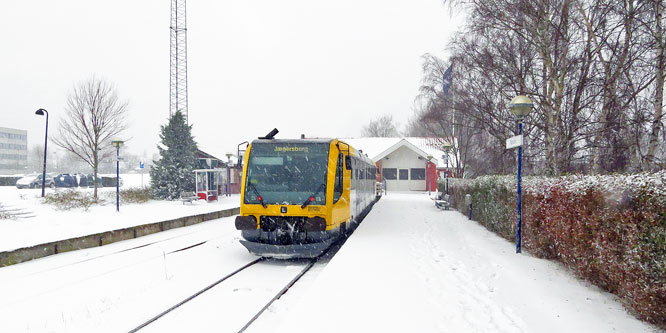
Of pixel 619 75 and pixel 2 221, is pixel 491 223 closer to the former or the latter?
pixel 619 75

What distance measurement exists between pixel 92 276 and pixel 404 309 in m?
6.44

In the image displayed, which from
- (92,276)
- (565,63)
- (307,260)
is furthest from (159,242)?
(565,63)

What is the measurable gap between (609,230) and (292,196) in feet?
19.3

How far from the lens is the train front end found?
8.78 m

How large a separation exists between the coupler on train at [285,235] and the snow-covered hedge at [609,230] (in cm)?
426

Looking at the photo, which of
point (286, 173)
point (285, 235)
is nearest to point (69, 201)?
point (286, 173)

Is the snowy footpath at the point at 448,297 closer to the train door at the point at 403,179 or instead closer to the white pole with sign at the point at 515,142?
the white pole with sign at the point at 515,142

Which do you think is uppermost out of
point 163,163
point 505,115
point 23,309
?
point 505,115

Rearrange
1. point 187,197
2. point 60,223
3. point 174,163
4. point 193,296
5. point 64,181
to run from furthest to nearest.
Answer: point 64,181
point 174,163
point 187,197
point 60,223
point 193,296

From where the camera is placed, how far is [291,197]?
9047 mm

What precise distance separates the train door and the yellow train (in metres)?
31.5

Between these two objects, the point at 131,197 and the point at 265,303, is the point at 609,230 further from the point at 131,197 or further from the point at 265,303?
the point at 131,197

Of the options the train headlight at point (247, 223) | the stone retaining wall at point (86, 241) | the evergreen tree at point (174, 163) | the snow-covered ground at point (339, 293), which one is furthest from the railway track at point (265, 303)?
the evergreen tree at point (174, 163)

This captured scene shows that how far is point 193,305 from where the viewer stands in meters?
6.12
